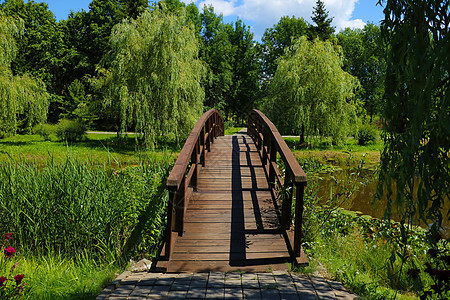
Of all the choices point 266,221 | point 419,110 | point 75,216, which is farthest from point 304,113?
point 419,110

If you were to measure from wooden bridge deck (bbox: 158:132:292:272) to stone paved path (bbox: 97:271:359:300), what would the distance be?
226 millimetres

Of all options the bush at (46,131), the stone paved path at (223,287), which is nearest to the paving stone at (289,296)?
the stone paved path at (223,287)

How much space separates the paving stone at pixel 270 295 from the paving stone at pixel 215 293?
1.11ft

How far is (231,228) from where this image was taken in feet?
14.3

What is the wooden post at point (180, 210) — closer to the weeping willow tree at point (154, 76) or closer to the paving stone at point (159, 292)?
the paving stone at point (159, 292)

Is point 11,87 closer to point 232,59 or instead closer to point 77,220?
point 77,220

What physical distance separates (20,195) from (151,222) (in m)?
1.74

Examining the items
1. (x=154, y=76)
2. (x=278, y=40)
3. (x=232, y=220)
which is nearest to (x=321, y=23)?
(x=278, y=40)

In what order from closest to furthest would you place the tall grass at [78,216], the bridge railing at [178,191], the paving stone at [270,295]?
the paving stone at [270,295], the bridge railing at [178,191], the tall grass at [78,216]

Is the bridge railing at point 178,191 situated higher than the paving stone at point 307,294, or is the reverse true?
the bridge railing at point 178,191

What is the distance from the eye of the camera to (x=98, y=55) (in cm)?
3225

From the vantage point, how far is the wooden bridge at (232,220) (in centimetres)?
358

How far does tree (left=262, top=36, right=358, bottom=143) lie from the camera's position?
60.6 feet

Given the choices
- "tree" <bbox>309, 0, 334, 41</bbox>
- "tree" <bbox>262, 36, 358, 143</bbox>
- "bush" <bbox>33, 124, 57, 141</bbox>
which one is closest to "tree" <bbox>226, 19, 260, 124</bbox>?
"tree" <bbox>309, 0, 334, 41</bbox>
